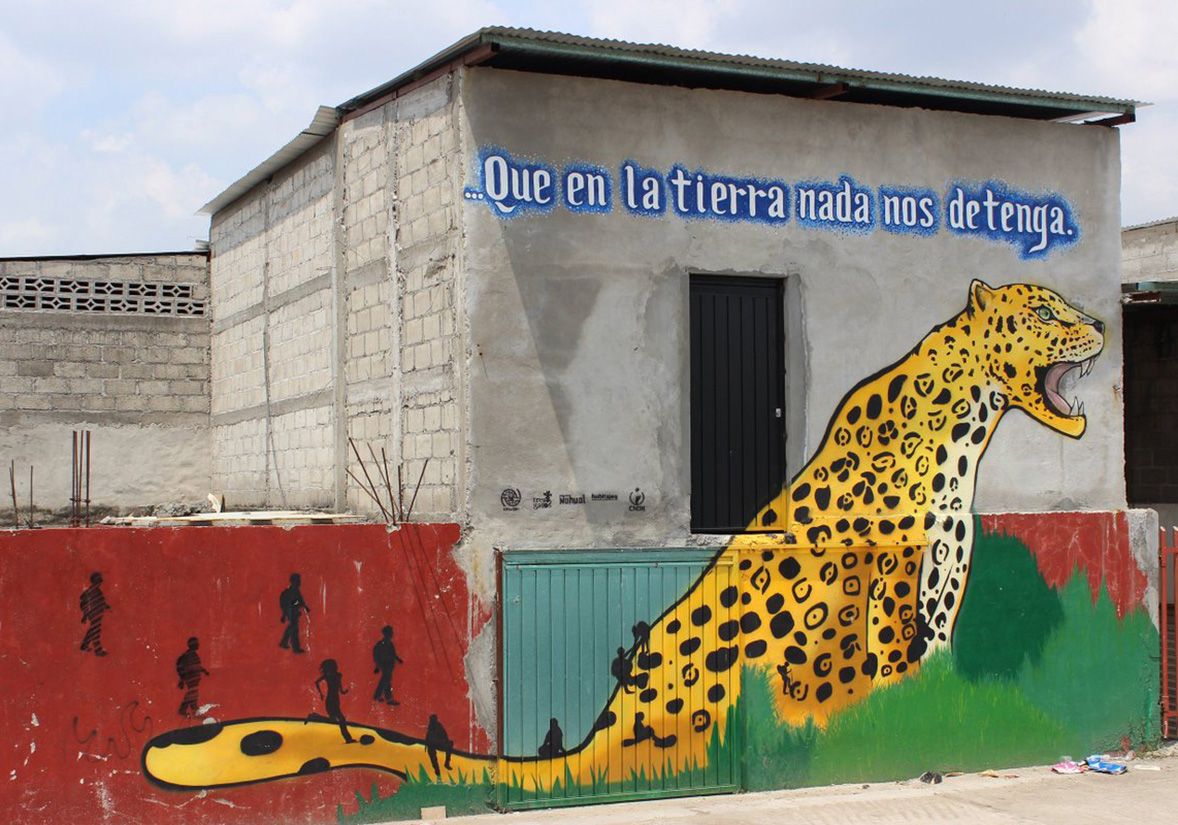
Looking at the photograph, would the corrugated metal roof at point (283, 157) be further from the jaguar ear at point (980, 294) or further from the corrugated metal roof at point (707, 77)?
the jaguar ear at point (980, 294)

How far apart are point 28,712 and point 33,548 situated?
3.23ft

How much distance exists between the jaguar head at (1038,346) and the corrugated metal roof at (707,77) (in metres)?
1.55

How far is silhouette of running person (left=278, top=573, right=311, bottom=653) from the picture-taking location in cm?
924

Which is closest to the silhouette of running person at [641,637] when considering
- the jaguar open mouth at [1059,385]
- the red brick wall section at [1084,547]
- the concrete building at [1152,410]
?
the red brick wall section at [1084,547]

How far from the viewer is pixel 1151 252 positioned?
60.5ft

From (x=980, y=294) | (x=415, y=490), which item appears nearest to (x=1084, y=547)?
(x=980, y=294)

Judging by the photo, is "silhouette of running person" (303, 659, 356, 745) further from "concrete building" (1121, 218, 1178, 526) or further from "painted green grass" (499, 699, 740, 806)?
"concrete building" (1121, 218, 1178, 526)

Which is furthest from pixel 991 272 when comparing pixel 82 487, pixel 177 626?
pixel 82 487

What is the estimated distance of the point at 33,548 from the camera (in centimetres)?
862

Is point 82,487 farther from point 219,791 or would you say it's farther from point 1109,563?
point 1109,563

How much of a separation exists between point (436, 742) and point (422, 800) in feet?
1.28

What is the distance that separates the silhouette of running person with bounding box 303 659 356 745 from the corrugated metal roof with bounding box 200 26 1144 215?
423 centimetres

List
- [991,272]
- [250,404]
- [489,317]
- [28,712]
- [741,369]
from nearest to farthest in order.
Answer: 1. [28,712]
2. [489,317]
3. [741,369]
4. [991,272]
5. [250,404]

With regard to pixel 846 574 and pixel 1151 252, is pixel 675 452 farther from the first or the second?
pixel 1151 252
